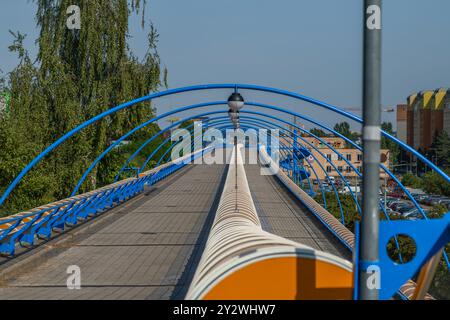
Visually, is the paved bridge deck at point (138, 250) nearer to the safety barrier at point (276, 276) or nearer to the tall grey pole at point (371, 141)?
the safety barrier at point (276, 276)

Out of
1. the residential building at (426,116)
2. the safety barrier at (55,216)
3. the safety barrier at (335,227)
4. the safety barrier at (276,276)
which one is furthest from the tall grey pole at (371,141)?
the residential building at (426,116)

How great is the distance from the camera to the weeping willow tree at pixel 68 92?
24641 millimetres

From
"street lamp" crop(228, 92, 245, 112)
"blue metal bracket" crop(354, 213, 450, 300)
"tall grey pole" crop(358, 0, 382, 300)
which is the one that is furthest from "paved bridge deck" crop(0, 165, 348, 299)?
"tall grey pole" crop(358, 0, 382, 300)

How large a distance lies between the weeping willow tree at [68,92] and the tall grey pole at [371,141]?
67.5 feet

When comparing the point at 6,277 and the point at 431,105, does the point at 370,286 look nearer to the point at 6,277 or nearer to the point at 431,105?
the point at 6,277

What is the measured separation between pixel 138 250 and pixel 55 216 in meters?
2.21

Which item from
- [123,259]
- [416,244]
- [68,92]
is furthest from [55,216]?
[68,92]

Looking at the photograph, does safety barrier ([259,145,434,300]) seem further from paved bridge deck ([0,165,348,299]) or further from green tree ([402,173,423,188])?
green tree ([402,173,423,188])

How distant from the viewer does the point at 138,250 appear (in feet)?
42.1

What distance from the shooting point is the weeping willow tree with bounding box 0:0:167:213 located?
24.6 meters

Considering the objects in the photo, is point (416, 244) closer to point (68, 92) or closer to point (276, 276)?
point (276, 276)
